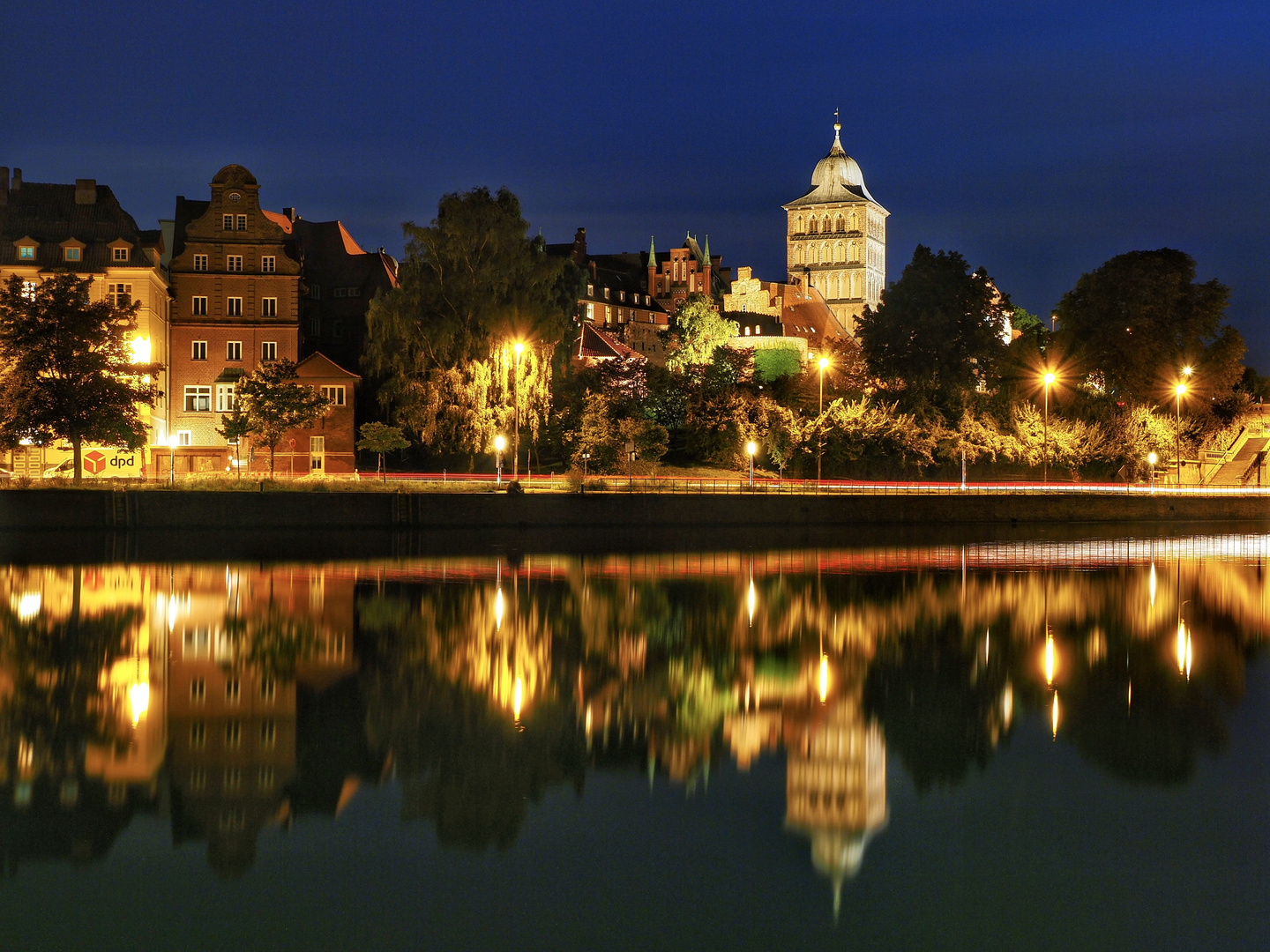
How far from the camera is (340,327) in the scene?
81.4 m

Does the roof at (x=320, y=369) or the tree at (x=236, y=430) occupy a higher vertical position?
the roof at (x=320, y=369)

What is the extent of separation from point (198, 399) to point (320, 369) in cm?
703

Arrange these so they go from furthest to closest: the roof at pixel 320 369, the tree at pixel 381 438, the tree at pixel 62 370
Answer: the roof at pixel 320 369
the tree at pixel 381 438
the tree at pixel 62 370

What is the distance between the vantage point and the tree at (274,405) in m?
61.0

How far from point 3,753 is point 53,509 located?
35.0 meters

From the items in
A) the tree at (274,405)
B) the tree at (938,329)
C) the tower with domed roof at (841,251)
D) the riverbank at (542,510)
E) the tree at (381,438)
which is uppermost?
the tower with domed roof at (841,251)

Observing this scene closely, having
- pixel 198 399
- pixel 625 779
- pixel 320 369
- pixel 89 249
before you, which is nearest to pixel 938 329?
pixel 320 369

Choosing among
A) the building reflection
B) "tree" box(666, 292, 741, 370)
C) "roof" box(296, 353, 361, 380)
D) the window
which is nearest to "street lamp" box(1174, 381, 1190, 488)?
"tree" box(666, 292, 741, 370)

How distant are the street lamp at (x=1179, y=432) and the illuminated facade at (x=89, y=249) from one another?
2158 inches

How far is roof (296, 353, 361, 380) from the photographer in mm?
67062

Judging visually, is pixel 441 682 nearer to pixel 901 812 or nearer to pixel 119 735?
pixel 119 735

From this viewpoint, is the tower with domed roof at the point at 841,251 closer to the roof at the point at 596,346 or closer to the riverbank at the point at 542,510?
the roof at the point at 596,346

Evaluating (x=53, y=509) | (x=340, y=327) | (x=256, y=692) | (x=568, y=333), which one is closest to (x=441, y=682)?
(x=256, y=692)

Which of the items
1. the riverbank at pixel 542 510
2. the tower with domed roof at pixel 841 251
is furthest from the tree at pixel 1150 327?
the tower with domed roof at pixel 841 251
